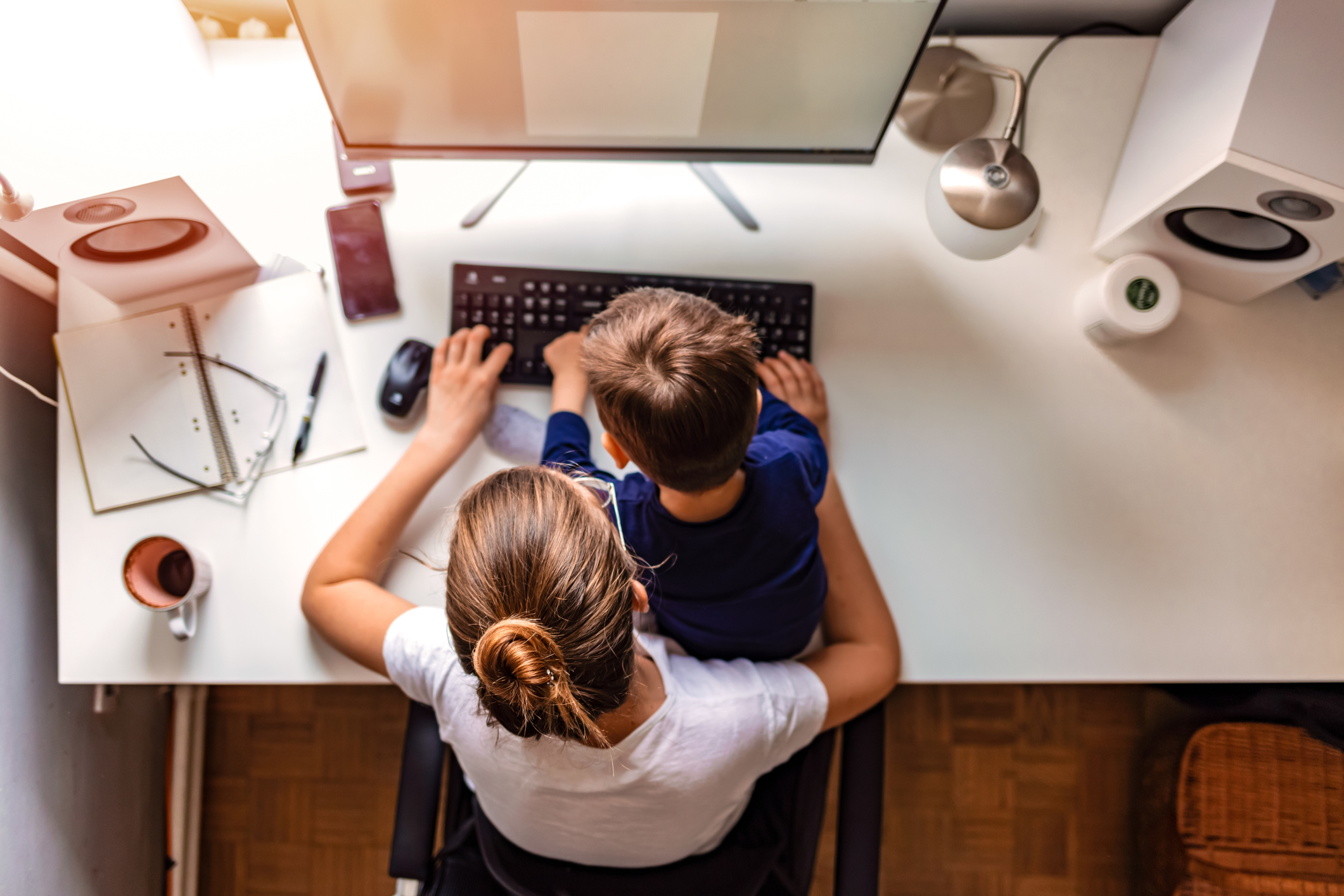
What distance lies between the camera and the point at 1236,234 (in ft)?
2.65

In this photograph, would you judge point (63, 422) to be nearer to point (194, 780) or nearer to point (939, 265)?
point (194, 780)

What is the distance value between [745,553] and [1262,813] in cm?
91

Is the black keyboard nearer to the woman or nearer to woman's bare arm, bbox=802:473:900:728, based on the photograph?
the woman

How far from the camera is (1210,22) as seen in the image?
770 millimetres

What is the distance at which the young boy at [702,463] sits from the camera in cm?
64

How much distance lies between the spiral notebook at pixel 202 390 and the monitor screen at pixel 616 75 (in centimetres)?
21

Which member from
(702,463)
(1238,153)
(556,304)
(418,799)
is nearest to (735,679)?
(702,463)

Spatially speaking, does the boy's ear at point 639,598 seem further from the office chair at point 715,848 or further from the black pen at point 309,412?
the black pen at point 309,412

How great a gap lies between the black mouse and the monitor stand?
170 millimetres

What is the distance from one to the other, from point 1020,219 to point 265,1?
34.6 inches

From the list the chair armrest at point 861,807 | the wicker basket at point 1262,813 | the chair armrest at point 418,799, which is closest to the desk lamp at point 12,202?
the chair armrest at point 418,799

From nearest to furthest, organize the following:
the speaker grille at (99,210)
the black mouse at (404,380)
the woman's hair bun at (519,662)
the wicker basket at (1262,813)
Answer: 1. the woman's hair bun at (519,662)
2. the speaker grille at (99,210)
3. the black mouse at (404,380)
4. the wicker basket at (1262,813)

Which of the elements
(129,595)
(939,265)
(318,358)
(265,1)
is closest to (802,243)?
(939,265)

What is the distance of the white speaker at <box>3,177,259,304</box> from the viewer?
63 cm
